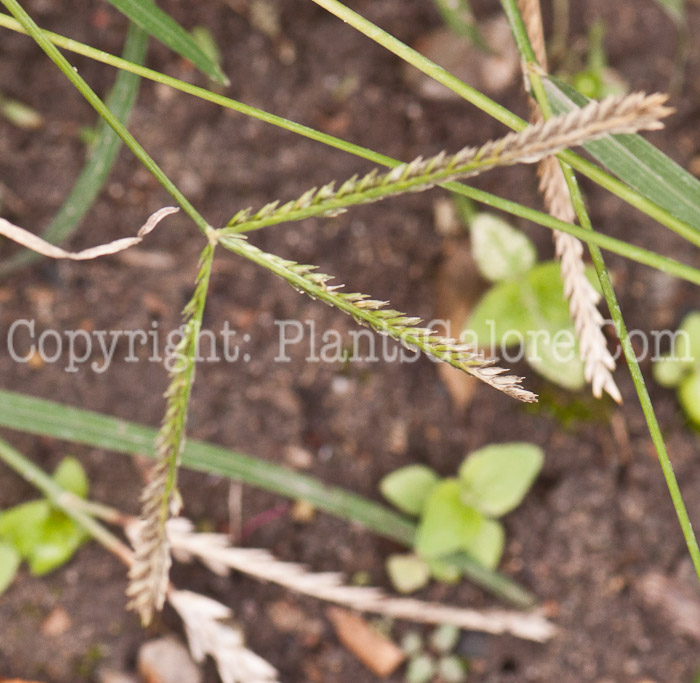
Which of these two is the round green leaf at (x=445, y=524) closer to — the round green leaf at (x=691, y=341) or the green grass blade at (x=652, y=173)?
the round green leaf at (x=691, y=341)

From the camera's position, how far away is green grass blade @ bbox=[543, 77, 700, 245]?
67cm

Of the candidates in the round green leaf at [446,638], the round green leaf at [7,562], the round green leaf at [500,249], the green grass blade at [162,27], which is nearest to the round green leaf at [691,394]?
the round green leaf at [500,249]

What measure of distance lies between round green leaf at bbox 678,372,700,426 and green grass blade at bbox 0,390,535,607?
438mm

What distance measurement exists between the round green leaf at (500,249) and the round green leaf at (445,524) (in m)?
0.38

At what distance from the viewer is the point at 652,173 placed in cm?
67

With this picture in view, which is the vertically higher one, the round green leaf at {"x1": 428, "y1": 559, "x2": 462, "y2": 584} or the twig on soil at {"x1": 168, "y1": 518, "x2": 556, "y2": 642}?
the round green leaf at {"x1": 428, "y1": 559, "x2": 462, "y2": 584}

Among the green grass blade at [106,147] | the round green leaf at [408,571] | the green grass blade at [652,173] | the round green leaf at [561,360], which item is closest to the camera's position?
the green grass blade at [652,173]

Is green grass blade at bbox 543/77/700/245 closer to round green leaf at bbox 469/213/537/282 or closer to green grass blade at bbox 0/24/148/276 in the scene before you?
round green leaf at bbox 469/213/537/282

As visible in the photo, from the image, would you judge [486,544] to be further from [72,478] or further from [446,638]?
[72,478]

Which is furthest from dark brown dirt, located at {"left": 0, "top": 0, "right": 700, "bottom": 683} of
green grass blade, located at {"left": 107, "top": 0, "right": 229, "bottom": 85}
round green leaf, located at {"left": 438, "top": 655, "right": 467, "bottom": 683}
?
green grass blade, located at {"left": 107, "top": 0, "right": 229, "bottom": 85}

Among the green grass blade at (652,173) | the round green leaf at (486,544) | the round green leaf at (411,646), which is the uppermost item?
the green grass blade at (652,173)

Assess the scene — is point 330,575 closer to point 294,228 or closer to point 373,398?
point 373,398

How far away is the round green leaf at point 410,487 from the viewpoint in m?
1.15

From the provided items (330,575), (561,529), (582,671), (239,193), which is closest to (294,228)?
(239,193)
